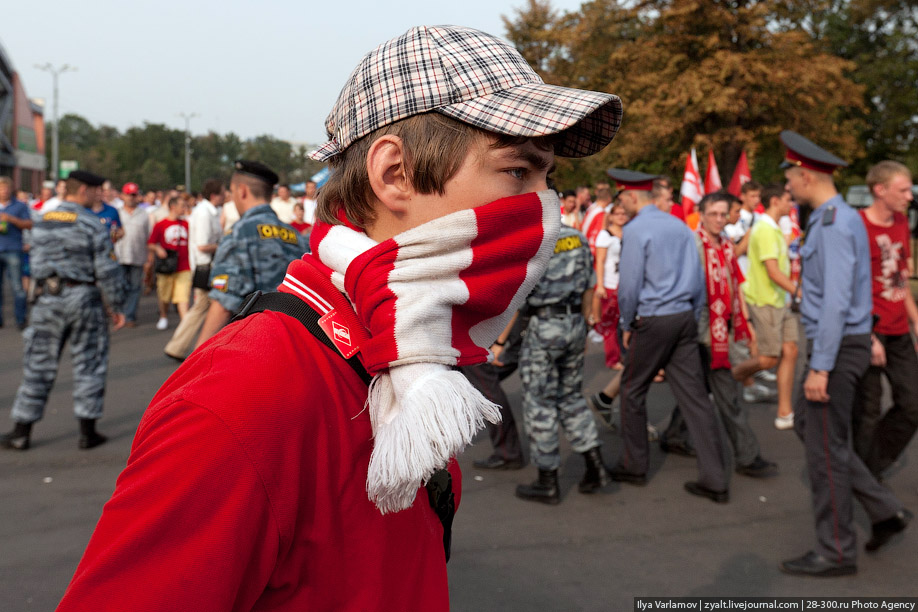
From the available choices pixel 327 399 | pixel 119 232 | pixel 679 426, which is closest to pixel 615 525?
pixel 679 426

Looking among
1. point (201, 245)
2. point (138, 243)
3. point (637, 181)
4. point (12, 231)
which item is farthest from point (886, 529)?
point (12, 231)

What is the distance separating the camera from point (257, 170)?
20.7 ft

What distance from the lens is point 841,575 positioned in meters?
4.20

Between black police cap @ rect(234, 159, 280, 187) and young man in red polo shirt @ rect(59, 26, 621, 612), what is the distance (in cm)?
505

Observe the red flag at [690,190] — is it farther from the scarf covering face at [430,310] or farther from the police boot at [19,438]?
the scarf covering face at [430,310]

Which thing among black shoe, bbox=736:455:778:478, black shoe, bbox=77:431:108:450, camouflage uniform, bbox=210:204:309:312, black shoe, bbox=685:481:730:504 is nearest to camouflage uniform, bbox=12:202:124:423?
black shoe, bbox=77:431:108:450

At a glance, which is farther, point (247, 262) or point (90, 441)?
point (90, 441)

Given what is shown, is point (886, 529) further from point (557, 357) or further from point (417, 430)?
point (417, 430)

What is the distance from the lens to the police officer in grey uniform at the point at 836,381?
417 cm

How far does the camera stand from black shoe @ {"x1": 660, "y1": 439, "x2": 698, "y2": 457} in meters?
6.44

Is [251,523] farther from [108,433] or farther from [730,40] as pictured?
[730,40]

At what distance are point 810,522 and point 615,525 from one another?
1.22m

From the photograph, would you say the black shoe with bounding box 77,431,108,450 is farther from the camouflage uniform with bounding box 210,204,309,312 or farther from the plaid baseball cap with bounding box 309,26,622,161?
the plaid baseball cap with bounding box 309,26,622,161

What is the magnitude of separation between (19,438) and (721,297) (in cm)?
557
